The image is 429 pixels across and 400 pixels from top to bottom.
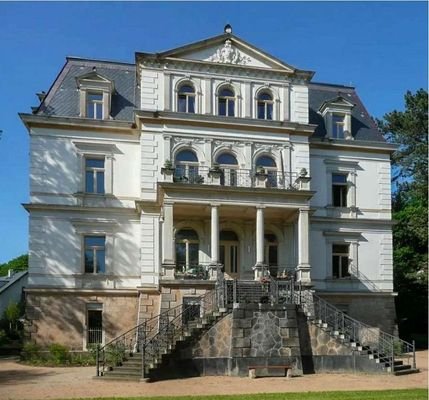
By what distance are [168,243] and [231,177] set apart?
463cm

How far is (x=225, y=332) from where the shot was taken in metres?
21.7

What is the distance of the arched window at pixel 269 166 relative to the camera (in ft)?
94.7

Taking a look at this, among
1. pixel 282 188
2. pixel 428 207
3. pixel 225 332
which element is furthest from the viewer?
pixel 428 207

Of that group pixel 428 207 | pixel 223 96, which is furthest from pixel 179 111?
pixel 428 207

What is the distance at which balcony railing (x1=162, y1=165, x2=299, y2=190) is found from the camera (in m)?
26.6

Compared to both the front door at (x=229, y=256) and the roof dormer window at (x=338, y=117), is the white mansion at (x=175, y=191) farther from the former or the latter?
the roof dormer window at (x=338, y=117)

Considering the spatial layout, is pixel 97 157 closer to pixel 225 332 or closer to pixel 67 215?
pixel 67 215

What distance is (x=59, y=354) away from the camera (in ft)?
85.4

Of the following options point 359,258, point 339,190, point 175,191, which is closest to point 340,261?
point 359,258

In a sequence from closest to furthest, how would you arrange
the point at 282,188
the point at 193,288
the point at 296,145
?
the point at 193,288
the point at 282,188
the point at 296,145

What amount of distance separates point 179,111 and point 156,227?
5.45 m

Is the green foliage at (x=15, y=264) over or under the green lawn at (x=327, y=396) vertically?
over

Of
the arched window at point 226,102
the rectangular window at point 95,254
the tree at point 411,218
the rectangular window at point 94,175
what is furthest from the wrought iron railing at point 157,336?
the tree at point 411,218

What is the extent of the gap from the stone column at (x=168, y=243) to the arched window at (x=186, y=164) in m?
2.71
